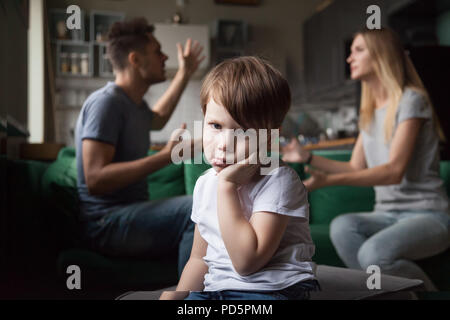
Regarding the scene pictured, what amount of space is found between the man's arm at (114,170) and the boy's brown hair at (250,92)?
0.92 ft

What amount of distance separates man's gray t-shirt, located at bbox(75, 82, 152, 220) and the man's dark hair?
0.16 ft

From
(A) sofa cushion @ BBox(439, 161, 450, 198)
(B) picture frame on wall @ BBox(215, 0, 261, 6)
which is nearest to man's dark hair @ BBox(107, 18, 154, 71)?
(B) picture frame on wall @ BBox(215, 0, 261, 6)

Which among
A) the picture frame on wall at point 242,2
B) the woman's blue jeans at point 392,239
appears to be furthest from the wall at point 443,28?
the picture frame on wall at point 242,2

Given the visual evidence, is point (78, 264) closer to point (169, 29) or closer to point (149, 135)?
point (149, 135)

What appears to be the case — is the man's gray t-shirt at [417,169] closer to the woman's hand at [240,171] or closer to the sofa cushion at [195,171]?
the sofa cushion at [195,171]

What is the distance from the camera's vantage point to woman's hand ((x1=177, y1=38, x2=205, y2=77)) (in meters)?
0.63

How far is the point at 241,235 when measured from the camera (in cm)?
36

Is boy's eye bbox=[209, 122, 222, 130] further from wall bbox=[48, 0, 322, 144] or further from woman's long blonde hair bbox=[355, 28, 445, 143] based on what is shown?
woman's long blonde hair bbox=[355, 28, 445, 143]

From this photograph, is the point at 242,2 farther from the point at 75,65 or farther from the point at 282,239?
the point at 282,239

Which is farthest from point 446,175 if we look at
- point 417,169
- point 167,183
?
point 167,183

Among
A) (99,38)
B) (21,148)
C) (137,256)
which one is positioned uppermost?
(99,38)
